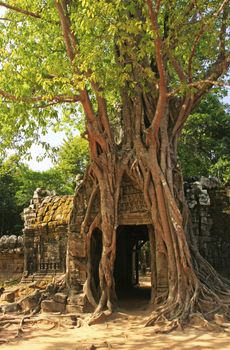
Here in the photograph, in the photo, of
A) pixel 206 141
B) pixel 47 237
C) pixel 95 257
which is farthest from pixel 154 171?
pixel 206 141

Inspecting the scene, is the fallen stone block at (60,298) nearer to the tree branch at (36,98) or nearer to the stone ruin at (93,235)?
the stone ruin at (93,235)

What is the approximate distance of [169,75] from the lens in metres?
9.42

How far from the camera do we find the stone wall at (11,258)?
517 inches

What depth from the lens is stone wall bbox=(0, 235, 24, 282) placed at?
1313 cm

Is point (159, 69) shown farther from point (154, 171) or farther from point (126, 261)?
point (126, 261)

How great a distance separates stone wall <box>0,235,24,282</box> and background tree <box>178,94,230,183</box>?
6624 mm

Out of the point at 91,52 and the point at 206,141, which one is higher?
the point at 206,141

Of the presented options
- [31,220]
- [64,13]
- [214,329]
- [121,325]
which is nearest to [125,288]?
[31,220]

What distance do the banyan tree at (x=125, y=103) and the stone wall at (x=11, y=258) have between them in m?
5.22

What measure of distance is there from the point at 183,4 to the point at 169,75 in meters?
1.61

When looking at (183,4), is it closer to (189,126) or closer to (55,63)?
(55,63)

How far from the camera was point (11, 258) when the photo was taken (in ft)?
43.7

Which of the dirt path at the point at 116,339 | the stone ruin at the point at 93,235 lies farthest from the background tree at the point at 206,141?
the dirt path at the point at 116,339

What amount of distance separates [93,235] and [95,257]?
19.9 inches
